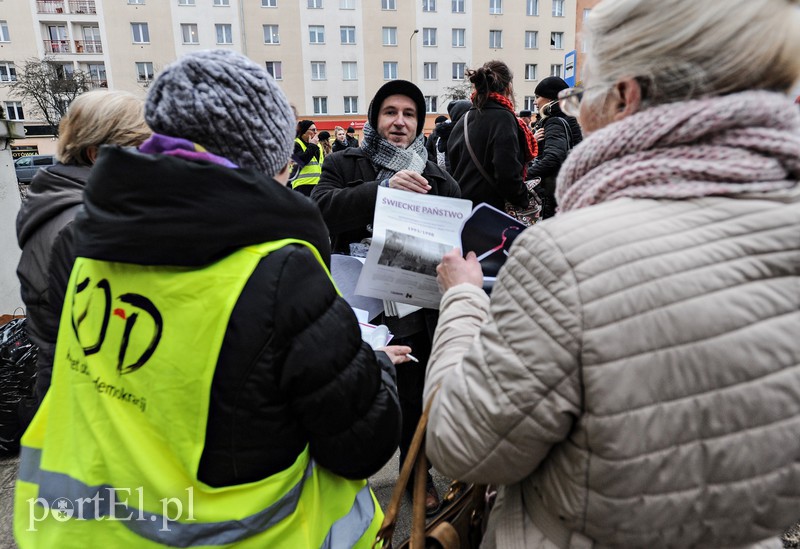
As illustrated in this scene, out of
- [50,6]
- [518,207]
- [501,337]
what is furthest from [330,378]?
[50,6]

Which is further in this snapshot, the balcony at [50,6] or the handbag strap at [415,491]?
the balcony at [50,6]

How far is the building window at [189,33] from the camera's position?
121 feet

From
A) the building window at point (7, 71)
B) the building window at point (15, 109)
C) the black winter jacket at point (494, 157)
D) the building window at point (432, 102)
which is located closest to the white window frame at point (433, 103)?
the building window at point (432, 102)

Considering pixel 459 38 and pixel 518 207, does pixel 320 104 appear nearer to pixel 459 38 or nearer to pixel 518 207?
pixel 459 38

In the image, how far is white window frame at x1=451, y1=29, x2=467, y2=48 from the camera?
39562 mm

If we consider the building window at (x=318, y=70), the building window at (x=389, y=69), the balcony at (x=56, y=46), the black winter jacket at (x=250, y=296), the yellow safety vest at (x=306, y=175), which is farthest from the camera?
the balcony at (x=56, y=46)

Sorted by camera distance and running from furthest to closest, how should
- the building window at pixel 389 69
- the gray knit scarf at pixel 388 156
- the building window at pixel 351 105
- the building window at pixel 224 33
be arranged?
the building window at pixel 351 105, the building window at pixel 389 69, the building window at pixel 224 33, the gray knit scarf at pixel 388 156

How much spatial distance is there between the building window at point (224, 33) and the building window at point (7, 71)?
610 inches

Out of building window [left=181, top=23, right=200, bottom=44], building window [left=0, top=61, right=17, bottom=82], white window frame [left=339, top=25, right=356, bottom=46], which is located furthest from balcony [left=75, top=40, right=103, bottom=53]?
white window frame [left=339, top=25, right=356, bottom=46]

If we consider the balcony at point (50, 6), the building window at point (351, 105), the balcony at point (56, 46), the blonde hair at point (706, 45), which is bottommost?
the blonde hair at point (706, 45)

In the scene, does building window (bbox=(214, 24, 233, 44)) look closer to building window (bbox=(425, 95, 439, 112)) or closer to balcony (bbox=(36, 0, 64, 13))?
balcony (bbox=(36, 0, 64, 13))

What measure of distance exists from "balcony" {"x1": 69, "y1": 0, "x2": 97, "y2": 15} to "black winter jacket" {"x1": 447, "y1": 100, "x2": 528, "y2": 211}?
4883 centimetres

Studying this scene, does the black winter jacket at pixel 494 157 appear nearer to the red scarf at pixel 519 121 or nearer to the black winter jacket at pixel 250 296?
the red scarf at pixel 519 121

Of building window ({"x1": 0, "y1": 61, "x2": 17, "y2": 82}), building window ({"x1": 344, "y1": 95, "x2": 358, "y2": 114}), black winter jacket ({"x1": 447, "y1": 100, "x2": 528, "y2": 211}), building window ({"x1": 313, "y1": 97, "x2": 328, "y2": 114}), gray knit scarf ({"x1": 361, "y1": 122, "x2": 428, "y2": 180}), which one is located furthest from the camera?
building window ({"x1": 344, "y1": 95, "x2": 358, "y2": 114})
